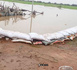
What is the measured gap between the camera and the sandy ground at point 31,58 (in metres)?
3.87

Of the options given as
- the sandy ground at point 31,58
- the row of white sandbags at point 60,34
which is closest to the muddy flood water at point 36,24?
the row of white sandbags at point 60,34

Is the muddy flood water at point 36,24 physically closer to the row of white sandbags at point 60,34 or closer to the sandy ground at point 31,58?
the row of white sandbags at point 60,34

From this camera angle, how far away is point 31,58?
4363 millimetres

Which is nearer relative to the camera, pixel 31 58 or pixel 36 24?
pixel 31 58

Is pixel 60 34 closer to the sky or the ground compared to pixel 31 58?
closer to the sky

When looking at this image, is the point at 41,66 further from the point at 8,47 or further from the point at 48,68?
the point at 8,47

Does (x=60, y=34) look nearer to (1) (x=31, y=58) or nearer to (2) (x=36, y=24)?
(1) (x=31, y=58)

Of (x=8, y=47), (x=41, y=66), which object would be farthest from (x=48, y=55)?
(x=8, y=47)

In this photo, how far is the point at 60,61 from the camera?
432cm

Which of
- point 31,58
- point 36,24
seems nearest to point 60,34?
point 31,58

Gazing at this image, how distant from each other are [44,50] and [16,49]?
106 cm

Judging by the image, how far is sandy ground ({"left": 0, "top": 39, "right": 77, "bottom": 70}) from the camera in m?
3.87

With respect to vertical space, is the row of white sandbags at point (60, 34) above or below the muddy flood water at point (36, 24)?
above

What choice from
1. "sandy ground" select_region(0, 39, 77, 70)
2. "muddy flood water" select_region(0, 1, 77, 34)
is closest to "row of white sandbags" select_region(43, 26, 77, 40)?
"sandy ground" select_region(0, 39, 77, 70)
